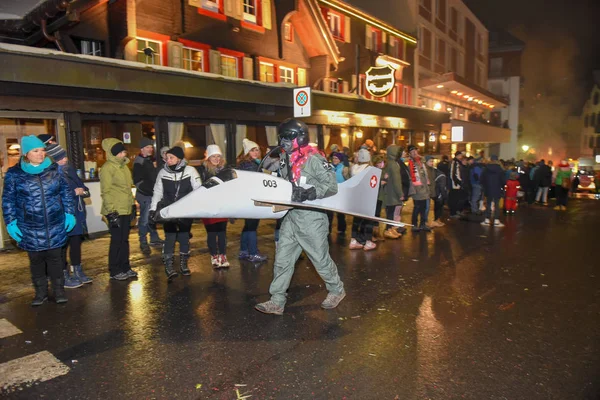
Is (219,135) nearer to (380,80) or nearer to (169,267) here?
(169,267)

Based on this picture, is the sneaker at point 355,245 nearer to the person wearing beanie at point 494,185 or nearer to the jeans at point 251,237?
the jeans at point 251,237

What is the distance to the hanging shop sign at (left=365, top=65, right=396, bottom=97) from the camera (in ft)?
62.5

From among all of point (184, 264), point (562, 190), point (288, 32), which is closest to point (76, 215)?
point (184, 264)

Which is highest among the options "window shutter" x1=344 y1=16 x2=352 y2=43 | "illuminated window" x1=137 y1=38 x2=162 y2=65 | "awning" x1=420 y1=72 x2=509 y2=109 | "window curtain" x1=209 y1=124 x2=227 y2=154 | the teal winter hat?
"window shutter" x1=344 y1=16 x2=352 y2=43

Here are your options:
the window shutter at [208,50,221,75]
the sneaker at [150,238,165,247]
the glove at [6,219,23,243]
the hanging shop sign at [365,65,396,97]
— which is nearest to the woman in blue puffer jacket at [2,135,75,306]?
the glove at [6,219,23,243]

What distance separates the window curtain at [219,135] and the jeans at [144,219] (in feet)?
13.7

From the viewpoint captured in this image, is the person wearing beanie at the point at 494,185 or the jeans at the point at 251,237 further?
the person wearing beanie at the point at 494,185

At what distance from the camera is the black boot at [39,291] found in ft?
17.1

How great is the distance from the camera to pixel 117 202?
6.07m

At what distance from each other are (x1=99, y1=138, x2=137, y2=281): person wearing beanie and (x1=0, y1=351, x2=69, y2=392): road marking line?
2.36 meters

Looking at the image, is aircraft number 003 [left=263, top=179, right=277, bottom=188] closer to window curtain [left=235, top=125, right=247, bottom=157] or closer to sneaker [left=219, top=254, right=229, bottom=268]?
sneaker [left=219, top=254, right=229, bottom=268]

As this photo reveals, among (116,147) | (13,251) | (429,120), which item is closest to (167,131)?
(13,251)

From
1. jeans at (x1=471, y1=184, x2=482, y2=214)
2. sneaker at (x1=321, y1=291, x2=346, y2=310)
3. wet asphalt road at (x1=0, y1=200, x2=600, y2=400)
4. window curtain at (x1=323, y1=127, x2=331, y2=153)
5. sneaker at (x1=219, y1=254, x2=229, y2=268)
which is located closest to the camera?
wet asphalt road at (x1=0, y1=200, x2=600, y2=400)

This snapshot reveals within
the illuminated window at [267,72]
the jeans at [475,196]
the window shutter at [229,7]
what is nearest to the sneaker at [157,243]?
the illuminated window at [267,72]
